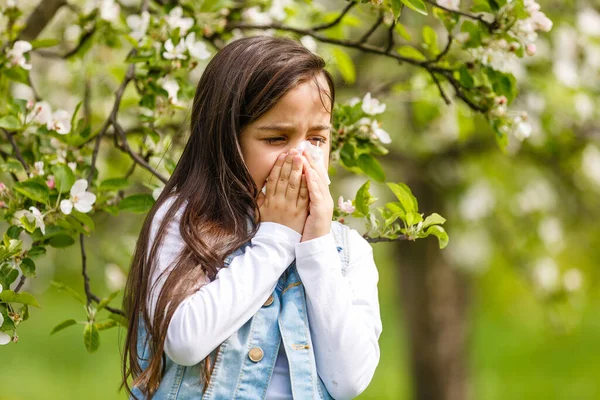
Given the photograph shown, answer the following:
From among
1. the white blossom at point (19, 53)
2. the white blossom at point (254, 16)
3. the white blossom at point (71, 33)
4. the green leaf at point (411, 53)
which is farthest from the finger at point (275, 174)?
the white blossom at point (71, 33)

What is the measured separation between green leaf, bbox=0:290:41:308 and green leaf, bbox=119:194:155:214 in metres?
0.40

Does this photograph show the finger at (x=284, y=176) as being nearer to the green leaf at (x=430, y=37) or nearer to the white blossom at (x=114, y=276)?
the green leaf at (x=430, y=37)

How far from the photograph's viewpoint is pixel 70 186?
2.11 meters

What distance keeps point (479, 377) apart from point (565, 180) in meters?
4.83

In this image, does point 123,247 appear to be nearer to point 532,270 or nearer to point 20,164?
point 20,164

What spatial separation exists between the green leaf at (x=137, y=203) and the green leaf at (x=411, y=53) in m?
0.89

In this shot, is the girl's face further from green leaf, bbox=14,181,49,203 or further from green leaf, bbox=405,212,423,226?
green leaf, bbox=14,181,49,203

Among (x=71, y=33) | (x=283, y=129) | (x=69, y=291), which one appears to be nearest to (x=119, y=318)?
(x=69, y=291)

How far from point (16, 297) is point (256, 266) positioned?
0.61 meters

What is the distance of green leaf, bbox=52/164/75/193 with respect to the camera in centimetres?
209

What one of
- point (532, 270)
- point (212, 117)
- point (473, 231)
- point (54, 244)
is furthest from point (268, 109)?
point (473, 231)

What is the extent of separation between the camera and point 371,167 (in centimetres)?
234

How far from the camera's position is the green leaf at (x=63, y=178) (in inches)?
82.4

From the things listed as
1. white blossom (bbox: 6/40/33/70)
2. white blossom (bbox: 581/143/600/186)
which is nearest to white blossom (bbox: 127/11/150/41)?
white blossom (bbox: 6/40/33/70)
